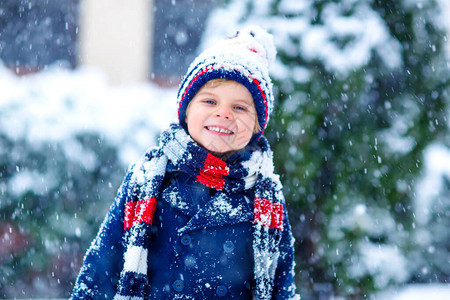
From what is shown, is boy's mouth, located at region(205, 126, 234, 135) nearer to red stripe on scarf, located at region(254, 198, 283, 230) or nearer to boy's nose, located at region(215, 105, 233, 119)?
boy's nose, located at region(215, 105, 233, 119)

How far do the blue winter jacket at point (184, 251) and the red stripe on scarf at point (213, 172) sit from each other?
0.07m

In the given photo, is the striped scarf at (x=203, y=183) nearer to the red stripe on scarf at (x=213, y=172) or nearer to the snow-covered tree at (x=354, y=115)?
the red stripe on scarf at (x=213, y=172)

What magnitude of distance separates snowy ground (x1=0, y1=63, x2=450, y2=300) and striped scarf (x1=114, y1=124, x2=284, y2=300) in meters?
1.95

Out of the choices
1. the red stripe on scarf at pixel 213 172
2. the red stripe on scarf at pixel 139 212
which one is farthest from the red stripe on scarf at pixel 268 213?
the red stripe on scarf at pixel 139 212

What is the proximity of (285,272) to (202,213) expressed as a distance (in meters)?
0.49

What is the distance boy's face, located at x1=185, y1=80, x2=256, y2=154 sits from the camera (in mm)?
1884

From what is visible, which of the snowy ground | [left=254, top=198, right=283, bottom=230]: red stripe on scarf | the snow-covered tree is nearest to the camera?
[left=254, top=198, right=283, bottom=230]: red stripe on scarf

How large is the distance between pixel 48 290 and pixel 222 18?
305 cm

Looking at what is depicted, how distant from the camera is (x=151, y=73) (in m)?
6.61

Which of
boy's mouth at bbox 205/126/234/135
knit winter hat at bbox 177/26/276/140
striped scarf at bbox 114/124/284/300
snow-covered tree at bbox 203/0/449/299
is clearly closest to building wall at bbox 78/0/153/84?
snow-covered tree at bbox 203/0/449/299

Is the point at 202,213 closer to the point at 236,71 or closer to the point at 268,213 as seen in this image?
the point at 268,213

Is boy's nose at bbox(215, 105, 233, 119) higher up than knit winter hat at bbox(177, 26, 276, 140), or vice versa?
knit winter hat at bbox(177, 26, 276, 140)

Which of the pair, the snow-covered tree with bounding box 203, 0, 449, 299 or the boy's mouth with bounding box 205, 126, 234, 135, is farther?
the snow-covered tree with bounding box 203, 0, 449, 299

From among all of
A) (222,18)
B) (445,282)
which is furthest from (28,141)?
(445,282)
